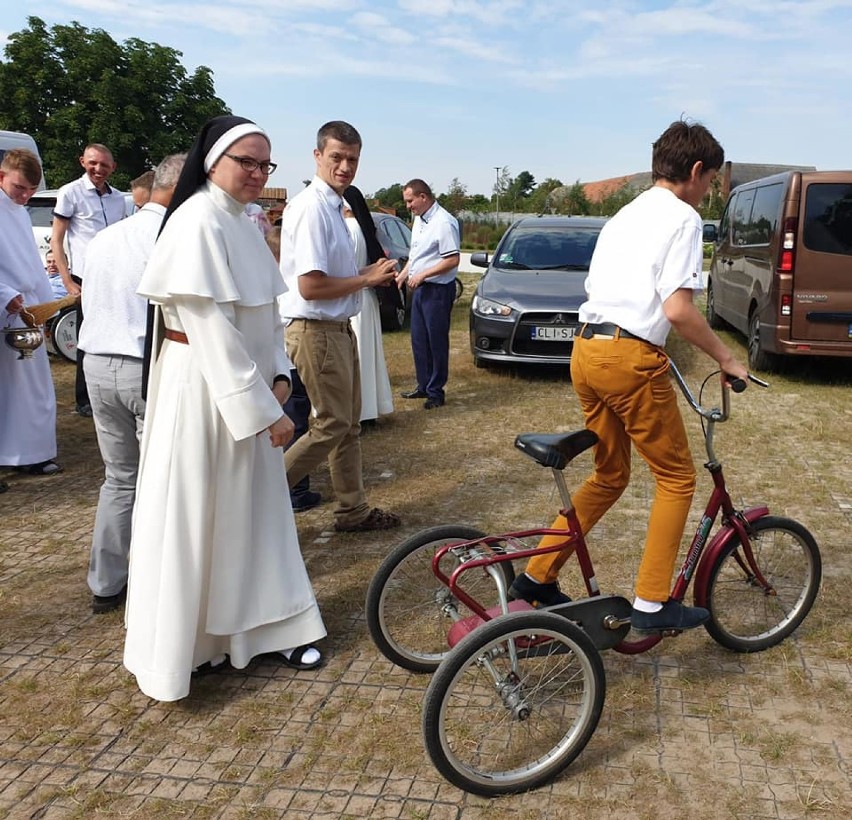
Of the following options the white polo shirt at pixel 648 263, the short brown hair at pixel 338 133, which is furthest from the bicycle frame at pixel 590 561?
the short brown hair at pixel 338 133

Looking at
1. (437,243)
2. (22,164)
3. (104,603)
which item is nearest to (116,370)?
(104,603)

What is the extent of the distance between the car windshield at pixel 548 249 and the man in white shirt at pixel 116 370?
21.9 ft

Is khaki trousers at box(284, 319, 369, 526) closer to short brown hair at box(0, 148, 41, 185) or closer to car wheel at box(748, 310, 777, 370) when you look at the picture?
short brown hair at box(0, 148, 41, 185)

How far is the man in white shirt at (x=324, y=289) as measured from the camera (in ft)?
14.6

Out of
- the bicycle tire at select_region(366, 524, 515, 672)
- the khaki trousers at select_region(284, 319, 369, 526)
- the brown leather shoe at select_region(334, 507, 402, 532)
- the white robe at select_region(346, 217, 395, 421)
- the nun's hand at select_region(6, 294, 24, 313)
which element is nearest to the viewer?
the bicycle tire at select_region(366, 524, 515, 672)

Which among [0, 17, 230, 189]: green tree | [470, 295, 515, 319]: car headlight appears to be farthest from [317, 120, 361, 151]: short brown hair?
[0, 17, 230, 189]: green tree

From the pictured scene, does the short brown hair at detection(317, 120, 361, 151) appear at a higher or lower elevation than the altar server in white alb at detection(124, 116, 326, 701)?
higher

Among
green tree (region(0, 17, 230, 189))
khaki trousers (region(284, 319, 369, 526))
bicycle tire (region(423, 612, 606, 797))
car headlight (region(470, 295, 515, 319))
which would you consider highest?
green tree (region(0, 17, 230, 189))

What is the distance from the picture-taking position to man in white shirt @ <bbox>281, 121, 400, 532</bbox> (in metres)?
4.46

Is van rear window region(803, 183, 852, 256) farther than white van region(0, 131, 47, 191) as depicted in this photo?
No

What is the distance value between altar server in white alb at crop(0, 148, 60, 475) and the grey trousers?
208cm

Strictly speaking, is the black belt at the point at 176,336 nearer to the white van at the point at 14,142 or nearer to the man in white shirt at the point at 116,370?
the man in white shirt at the point at 116,370

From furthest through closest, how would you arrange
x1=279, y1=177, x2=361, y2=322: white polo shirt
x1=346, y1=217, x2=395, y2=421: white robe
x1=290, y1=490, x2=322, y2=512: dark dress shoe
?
1. x1=346, y1=217, x2=395, y2=421: white robe
2. x1=290, y1=490, x2=322, y2=512: dark dress shoe
3. x1=279, y1=177, x2=361, y2=322: white polo shirt

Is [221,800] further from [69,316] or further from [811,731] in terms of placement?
[69,316]
